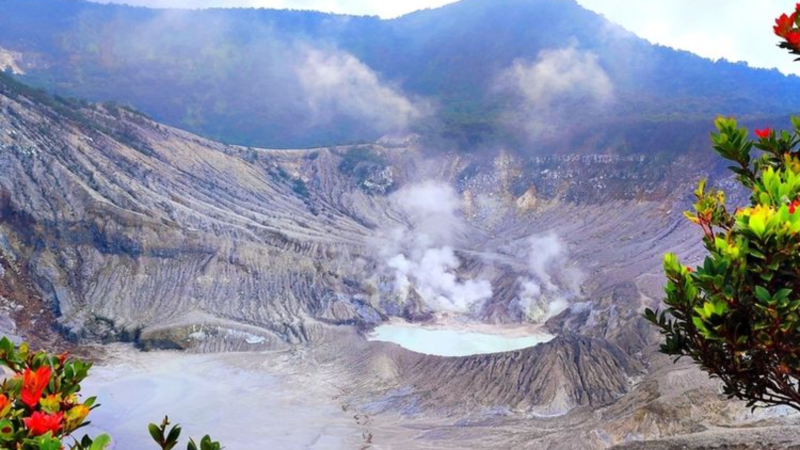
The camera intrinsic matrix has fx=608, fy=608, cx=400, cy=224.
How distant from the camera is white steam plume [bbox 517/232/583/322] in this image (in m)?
46.9

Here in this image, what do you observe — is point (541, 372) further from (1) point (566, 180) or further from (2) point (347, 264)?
(1) point (566, 180)

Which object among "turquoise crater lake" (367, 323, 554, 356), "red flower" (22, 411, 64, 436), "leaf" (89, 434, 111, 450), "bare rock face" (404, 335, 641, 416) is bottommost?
"bare rock face" (404, 335, 641, 416)

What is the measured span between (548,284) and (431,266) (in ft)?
34.0

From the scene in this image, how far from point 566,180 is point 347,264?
107 feet

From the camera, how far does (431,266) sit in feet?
177

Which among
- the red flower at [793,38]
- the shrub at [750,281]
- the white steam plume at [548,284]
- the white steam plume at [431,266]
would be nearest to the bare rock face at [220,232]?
the white steam plume at [548,284]

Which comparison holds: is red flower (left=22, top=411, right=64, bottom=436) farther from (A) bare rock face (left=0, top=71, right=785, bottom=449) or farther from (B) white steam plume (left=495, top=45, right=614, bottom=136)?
(B) white steam plume (left=495, top=45, right=614, bottom=136)

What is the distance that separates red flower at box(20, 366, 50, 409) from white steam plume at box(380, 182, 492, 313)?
46.4 m

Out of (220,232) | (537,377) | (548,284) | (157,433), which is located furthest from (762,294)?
(548,284)

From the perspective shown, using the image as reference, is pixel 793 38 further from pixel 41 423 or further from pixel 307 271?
pixel 307 271

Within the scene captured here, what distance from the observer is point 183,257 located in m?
43.3

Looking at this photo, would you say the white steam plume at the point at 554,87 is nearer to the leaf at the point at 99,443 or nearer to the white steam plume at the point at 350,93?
the white steam plume at the point at 350,93

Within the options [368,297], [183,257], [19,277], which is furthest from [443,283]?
[19,277]

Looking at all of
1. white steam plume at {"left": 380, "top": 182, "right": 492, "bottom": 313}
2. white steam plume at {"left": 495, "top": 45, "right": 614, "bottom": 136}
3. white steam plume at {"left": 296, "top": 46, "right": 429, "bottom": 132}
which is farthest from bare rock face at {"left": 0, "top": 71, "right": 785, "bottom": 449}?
white steam plume at {"left": 296, "top": 46, "right": 429, "bottom": 132}
